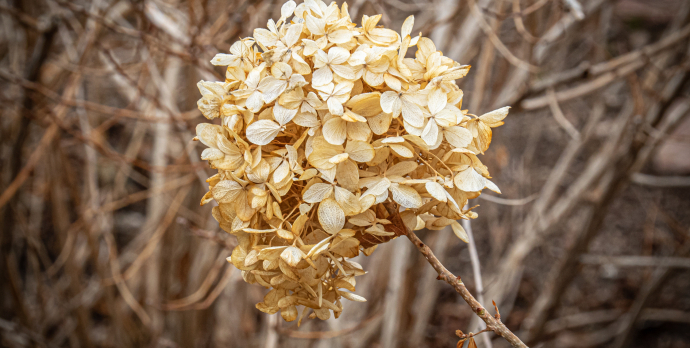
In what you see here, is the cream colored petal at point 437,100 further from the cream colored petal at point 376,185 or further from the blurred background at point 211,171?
the blurred background at point 211,171

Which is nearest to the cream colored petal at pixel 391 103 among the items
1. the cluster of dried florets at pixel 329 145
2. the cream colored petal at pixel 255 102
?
the cluster of dried florets at pixel 329 145

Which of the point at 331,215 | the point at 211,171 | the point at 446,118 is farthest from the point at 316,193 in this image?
the point at 211,171

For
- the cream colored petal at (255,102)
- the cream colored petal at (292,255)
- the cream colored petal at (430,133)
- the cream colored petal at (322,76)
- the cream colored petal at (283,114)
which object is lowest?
the cream colored petal at (292,255)

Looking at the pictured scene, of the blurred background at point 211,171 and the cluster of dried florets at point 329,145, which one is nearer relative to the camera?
the cluster of dried florets at point 329,145

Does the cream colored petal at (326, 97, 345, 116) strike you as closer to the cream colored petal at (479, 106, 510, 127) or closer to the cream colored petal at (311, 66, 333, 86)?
the cream colored petal at (311, 66, 333, 86)

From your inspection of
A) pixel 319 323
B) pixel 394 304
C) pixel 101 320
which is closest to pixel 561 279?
pixel 394 304

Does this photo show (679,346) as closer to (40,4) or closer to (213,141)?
(213,141)

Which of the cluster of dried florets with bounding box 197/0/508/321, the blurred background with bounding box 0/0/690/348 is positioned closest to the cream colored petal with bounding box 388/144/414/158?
the cluster of dried florets with bounding box 197/0/508/321
